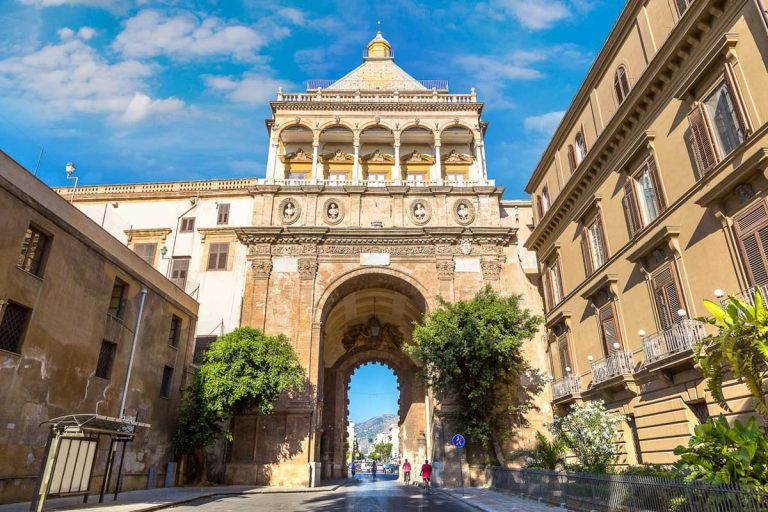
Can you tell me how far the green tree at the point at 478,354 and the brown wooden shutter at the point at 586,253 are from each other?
3.72 metres

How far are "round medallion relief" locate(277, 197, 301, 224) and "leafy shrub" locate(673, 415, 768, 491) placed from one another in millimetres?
23230

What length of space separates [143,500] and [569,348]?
17.1 m

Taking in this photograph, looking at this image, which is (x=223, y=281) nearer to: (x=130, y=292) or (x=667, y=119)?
(x=130, y=292)

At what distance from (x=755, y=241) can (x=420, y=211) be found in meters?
19.3

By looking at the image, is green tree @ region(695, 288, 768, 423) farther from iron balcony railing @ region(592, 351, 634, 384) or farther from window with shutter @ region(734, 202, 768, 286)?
iron balcony railing @ region(592, 351, 634, 384)

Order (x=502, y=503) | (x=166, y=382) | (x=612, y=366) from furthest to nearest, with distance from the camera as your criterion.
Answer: (x=166, y=382) < (x=612, y=366) < (x=502, y=503)

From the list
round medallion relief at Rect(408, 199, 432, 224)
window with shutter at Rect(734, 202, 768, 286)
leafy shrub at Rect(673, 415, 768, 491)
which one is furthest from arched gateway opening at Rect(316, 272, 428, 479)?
leafy shrub at Rect(673, 415, 768, 491)

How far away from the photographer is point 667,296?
1395cm

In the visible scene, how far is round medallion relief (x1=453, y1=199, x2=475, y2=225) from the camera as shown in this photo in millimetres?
28719

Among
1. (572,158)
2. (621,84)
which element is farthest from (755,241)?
(572,158)

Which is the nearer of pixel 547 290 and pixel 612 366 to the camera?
pixel 612 366

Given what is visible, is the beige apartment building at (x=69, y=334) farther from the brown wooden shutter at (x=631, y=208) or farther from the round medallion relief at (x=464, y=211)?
the brown wooden shutter at (x=631, y=208)

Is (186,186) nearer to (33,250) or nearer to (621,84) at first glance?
(33,250)

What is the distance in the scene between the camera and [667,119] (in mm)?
14305
